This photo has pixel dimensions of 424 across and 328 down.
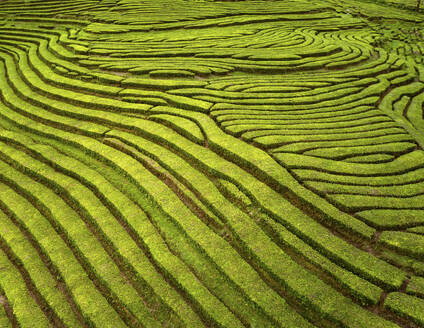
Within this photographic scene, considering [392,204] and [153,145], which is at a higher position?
[153,145]

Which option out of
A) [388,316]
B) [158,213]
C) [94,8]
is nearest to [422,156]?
[388,316]

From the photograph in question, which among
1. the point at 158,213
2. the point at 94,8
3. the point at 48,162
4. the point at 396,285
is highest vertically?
the point at 94,8

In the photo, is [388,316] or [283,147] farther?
[283,147]

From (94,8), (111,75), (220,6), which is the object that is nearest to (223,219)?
(111,75)

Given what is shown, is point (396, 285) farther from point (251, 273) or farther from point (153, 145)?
point (153, 145)

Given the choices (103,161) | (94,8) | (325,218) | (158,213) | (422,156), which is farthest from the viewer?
(94,8)

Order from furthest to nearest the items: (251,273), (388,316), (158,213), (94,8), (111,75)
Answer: (94,8)
(111,75)
(158,213)
(251,273)
(388,316)

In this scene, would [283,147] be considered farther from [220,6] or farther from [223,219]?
[220,6]
